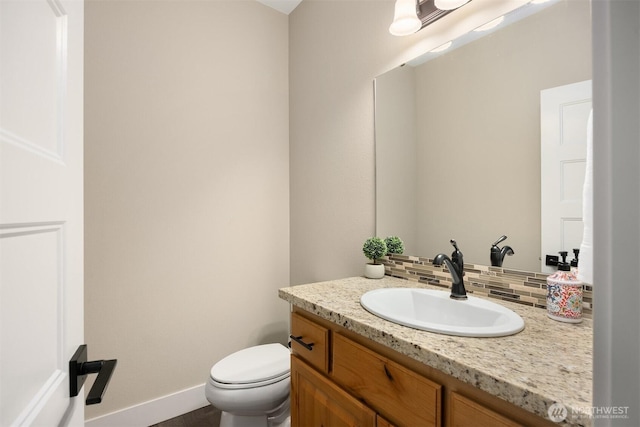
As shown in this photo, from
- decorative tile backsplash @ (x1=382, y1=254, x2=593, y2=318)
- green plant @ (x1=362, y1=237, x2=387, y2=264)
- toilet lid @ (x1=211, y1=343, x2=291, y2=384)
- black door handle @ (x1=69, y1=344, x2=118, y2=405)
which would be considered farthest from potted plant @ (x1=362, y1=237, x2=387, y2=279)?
black door handle @ (x1=69, y1=344, x2=118, y2=405)

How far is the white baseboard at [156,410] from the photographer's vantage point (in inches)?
67.1

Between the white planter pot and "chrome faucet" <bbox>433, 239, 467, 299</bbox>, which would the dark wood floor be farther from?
"chrome faucet" <bbox>433, 239, 467, 299</bbox>

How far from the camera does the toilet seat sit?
1447 mm

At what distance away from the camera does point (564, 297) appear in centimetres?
95

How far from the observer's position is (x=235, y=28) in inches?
84.1

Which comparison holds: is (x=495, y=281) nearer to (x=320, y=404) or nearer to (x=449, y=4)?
(x=320, y=404)

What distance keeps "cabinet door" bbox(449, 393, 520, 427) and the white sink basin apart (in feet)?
0.57

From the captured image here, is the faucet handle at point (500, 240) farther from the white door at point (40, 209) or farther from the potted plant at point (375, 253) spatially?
the white door at point (40, 209)

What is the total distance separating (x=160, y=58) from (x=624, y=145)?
7.11 ft

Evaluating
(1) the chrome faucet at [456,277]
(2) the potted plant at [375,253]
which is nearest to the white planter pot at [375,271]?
(2) the potted plant at [375,253]

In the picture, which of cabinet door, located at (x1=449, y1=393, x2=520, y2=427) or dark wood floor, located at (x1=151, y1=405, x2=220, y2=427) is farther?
dark wood floor, located at (x1=151, y1=405, x2=220, y2=427)

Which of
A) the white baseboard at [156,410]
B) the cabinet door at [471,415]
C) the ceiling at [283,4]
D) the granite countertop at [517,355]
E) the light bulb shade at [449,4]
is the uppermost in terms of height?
the ceiling at [283,4]

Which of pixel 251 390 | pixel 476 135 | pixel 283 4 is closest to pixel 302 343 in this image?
pixel 251 390

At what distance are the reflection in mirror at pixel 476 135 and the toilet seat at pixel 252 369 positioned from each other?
856mm
